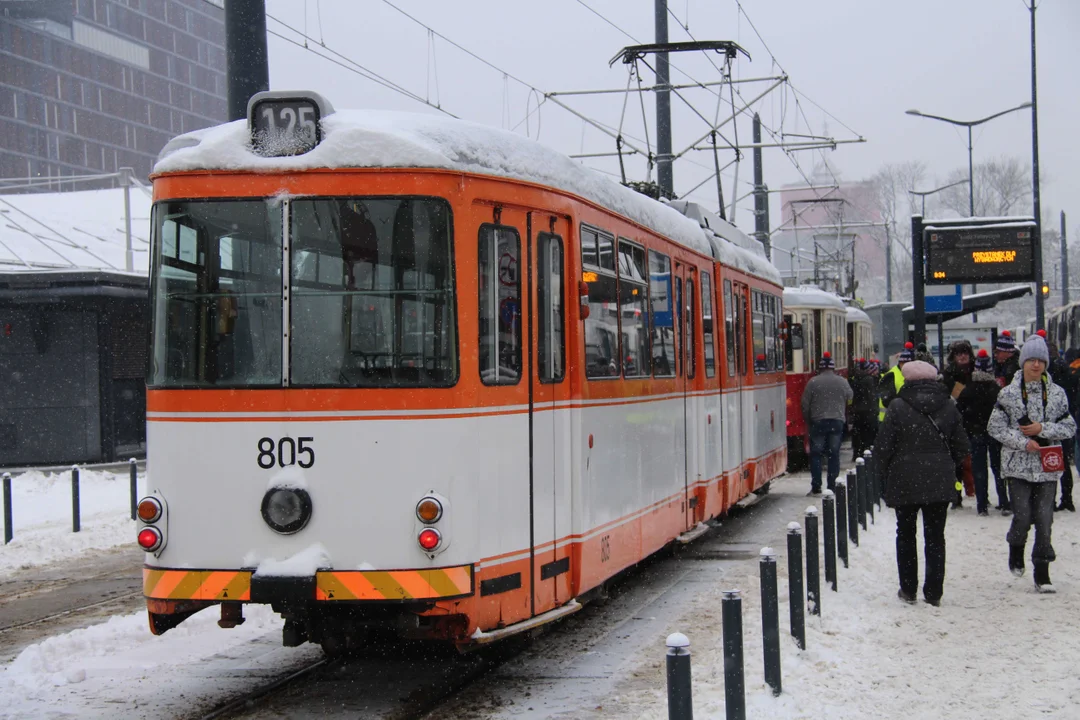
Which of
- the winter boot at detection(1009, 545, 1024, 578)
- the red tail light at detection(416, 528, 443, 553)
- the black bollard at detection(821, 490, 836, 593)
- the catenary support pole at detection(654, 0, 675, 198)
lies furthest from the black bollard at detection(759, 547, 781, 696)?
the catenary support pole at detection(654, 0, 675, 198)

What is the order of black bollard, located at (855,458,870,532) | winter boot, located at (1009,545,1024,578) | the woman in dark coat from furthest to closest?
1. black bollard, located at (855,458,870,532)
2. winter boot, located at (1009,545,1024,578)
3. the woman in dark coat

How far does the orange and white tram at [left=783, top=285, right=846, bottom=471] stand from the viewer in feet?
72.6

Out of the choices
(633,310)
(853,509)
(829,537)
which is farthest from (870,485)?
(633,310)

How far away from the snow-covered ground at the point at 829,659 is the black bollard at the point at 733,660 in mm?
817

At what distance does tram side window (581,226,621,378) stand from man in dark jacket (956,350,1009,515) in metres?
6.50

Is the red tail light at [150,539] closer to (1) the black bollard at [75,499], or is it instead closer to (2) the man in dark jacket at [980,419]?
(1) the black bollard at [75,499]

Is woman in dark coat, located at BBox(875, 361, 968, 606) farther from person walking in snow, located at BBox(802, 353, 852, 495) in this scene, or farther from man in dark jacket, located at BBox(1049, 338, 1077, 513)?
person walking in snow, located at BBox(802, 353, 852, 495)

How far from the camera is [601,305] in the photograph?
365 inches

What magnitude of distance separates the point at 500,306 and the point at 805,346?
52.9 feet

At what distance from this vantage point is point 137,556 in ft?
48.2

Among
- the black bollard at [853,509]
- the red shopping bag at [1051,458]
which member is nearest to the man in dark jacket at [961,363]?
the black bollard at [853,509]

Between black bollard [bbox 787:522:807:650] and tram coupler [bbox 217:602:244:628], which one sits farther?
black bollard [bbox 787:522:807:650]

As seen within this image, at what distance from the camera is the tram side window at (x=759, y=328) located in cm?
1622

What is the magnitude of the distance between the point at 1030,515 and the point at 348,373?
601 centimetres
